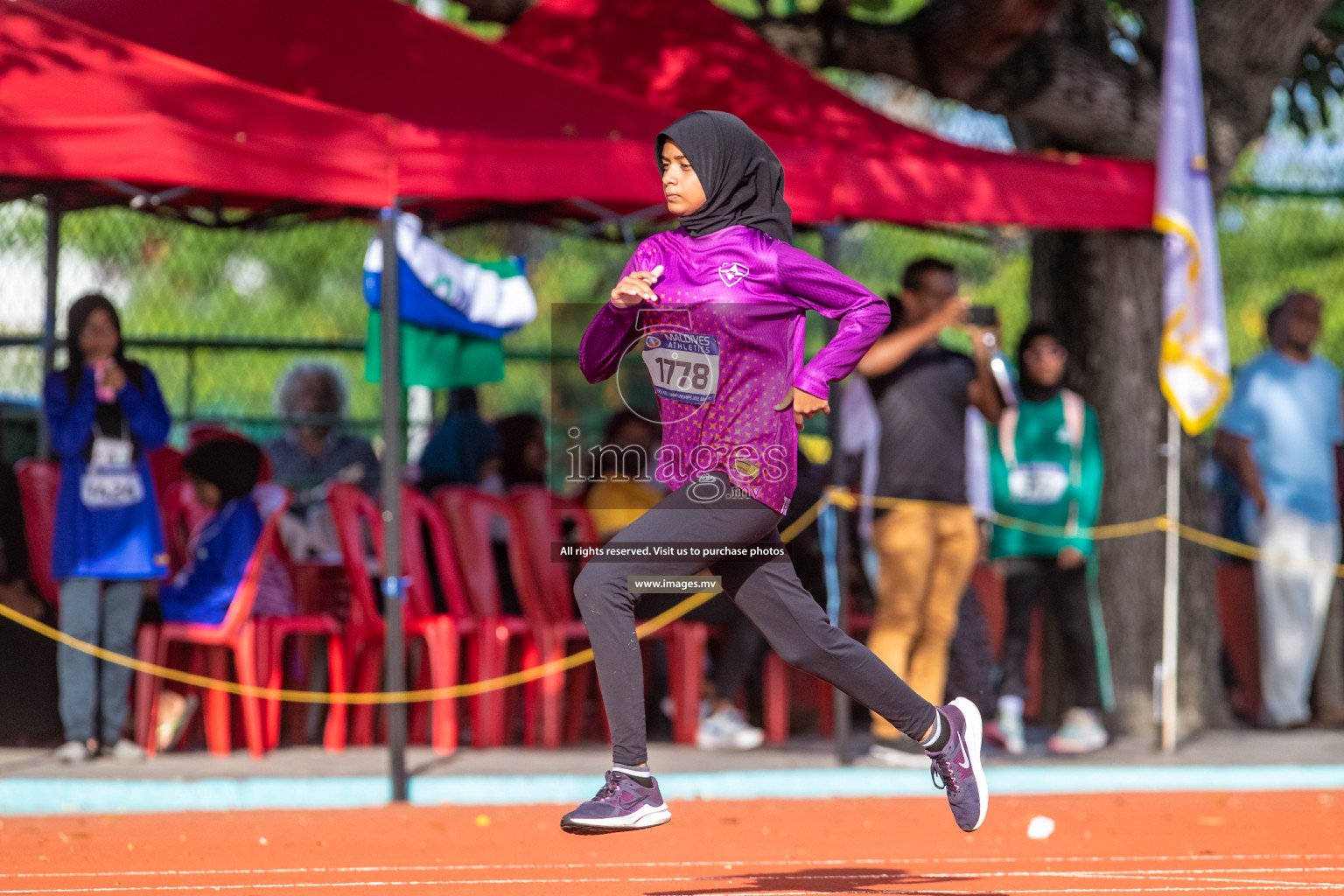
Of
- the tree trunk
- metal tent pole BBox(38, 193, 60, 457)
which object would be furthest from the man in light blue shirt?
metal tent pole BBox(38, 193, 60, 457)

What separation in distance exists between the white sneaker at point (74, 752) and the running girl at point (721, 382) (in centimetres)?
415

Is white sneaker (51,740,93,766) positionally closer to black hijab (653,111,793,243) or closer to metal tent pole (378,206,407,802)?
metal tent pole (378,206,407,802)

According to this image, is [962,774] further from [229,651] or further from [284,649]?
[284,649]

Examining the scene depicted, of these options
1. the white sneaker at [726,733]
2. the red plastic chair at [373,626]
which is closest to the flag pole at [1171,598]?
the white sneaker at [726,733]

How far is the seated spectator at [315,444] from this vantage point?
37.2ft

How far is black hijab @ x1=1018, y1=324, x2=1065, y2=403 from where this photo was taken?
909 cm

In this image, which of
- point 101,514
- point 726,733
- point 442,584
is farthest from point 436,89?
point 726,733

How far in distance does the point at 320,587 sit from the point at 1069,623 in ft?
12.1

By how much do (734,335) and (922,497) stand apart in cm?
377

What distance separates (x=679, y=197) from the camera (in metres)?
4.80

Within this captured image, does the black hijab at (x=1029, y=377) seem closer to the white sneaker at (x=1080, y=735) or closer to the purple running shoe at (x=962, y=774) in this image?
the white sneaker at (x=1080, y=735)

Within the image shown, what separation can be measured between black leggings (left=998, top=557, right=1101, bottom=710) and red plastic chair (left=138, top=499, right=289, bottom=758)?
360 cm

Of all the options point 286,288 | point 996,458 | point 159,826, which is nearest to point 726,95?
point 996,458

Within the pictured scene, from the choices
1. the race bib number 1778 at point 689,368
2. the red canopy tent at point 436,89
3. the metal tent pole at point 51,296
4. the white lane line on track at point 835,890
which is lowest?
the white lane line on track at point 835,890
